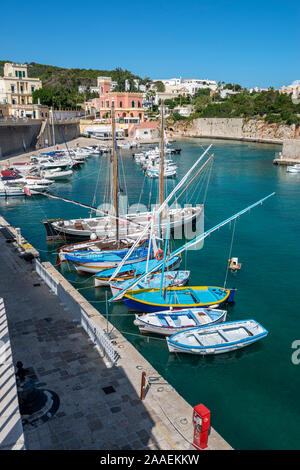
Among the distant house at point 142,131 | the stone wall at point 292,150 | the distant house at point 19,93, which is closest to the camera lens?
the stone wall at point 292,150

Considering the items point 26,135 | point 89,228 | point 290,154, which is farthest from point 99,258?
point 290,154

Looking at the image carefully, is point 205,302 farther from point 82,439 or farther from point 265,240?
point 265,240

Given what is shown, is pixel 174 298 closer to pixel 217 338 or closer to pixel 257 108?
pixel 217 338

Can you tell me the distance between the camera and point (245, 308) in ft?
64.3

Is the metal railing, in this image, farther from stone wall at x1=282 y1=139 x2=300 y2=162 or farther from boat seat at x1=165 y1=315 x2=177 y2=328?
stone wall at x1=282 y1=139 x2=300 y2=162

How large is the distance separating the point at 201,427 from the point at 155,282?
37.3 ft

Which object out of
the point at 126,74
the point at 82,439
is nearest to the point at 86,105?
the point at 126,74

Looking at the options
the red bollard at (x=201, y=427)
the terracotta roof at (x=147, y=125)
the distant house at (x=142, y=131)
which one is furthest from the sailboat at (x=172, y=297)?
the terracotta roof at (x=147, y=125)

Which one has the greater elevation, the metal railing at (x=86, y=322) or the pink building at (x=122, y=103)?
the pink building at (x=122, y=103)

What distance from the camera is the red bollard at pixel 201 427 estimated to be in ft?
29.0

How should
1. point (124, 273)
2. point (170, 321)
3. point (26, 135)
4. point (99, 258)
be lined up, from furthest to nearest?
point (26, 135) → point (99, 258) → point (124, 273) → point (170, 321)

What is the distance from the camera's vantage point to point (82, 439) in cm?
909

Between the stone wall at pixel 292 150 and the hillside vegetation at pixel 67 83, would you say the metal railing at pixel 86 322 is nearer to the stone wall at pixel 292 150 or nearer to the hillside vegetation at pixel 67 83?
the stone wall at pixel 292 150

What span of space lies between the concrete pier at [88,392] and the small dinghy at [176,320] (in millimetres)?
2236
